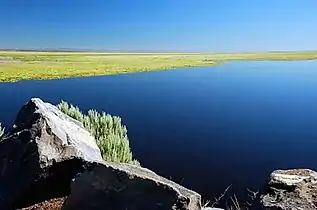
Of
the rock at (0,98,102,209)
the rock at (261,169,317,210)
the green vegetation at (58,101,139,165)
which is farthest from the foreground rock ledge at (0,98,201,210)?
the green vegetation at (58,101,139,165)

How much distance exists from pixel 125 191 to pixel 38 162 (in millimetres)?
1977

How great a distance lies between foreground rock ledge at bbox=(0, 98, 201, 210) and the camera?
16.4 feet

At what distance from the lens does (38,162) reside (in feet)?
21.4

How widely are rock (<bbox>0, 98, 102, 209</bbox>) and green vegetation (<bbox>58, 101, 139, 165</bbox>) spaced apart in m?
2.89

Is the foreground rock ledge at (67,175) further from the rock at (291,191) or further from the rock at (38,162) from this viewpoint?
the rock at (291,191)

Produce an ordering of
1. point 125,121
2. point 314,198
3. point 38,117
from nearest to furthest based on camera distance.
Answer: point 314,198
point 38,117
point 125,121

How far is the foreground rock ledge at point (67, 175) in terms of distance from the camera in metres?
5.01

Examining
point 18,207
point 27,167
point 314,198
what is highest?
point 314,198

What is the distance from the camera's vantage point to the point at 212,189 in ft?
40.7

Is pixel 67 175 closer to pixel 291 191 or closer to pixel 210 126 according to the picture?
pixel 291 191

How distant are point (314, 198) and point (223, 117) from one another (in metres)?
20.9

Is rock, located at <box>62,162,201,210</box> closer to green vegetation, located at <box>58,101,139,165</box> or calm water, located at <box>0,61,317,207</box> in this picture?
green vegetation, located at <box>58,101,139,165</box>

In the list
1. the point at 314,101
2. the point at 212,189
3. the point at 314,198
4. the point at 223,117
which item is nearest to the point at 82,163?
the point at 314,198

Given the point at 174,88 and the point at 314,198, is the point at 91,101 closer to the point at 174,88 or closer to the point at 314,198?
the point at 174,88
